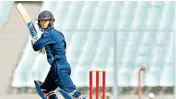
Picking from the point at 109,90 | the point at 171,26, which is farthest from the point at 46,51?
the point at 171,26

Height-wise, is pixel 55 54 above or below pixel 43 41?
below

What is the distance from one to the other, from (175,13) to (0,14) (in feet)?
11.6

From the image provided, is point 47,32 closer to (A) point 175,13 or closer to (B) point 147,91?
(B) point 147,91

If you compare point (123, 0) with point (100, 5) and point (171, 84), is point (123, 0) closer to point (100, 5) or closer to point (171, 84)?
point (100, 5)

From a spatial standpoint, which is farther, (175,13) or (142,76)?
(175,13)

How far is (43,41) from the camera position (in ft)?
28.8

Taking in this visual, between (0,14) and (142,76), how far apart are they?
403cm

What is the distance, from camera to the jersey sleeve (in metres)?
8.75

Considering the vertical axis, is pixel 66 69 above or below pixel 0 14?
below

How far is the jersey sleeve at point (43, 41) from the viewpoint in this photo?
8.75m

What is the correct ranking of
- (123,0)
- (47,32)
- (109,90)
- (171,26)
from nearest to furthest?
(47,32), (109,90), (171,26), (123,0)

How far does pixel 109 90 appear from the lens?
43.4ft

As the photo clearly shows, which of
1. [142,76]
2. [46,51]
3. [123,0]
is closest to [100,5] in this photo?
[123,0]

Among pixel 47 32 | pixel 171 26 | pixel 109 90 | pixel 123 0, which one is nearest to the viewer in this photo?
pixel 47 32
